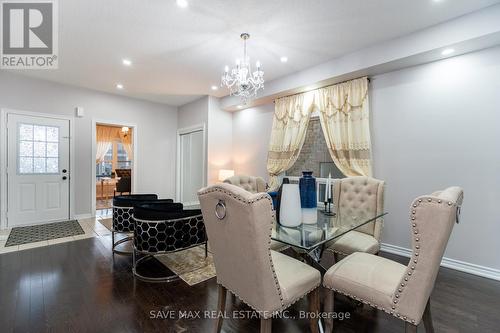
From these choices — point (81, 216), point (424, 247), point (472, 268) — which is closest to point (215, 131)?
point (81, 216)

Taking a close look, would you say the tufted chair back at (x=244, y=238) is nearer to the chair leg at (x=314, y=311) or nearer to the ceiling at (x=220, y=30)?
the chair leg at (x=314, y=311)

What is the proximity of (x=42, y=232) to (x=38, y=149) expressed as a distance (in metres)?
1.64

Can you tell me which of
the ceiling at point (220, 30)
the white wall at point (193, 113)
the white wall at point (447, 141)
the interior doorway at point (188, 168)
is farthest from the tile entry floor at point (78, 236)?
the white wall at point (447, 141)

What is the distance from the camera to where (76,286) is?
7.42ft

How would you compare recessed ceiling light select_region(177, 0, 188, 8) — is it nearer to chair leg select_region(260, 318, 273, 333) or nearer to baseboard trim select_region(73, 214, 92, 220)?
chair leg select_region(260, 318, 273, 333)

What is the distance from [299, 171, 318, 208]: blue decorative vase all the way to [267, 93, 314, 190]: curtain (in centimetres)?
208

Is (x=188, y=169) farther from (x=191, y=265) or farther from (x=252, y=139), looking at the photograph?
(x=191, y=265)

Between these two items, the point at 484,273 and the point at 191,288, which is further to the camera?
the point at 484,273

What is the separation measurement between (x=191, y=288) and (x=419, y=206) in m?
2.09

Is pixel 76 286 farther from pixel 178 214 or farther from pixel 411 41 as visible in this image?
pixel 411 41

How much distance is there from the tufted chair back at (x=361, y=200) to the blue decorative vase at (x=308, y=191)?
367 millimetres

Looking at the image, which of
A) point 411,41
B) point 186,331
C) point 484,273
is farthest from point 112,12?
point 484,273

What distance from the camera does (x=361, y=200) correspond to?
101 inches

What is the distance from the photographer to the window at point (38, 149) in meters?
4.23
